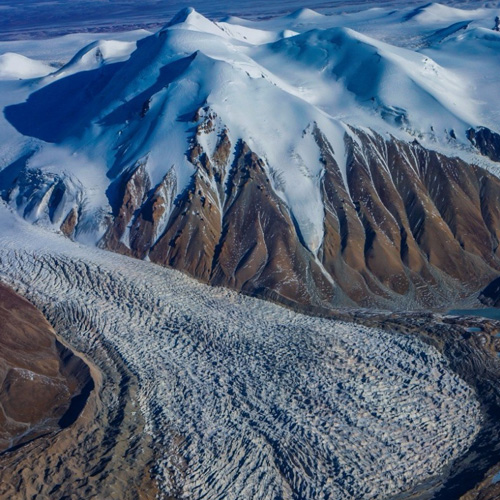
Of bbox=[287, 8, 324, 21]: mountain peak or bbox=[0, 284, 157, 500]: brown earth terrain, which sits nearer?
bbox=[0, 284, 157, 500]: brown earth terrain

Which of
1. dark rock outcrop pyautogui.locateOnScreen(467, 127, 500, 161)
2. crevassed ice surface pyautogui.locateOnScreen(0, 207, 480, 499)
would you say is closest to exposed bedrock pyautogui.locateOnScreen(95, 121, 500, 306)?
dark rock outcrop pyautogui.locateOnScreen(467, 127, 500, 161)

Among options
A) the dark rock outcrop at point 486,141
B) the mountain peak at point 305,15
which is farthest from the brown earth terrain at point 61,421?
the mountain peak at point 305,15

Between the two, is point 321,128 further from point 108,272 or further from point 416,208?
point 108,272

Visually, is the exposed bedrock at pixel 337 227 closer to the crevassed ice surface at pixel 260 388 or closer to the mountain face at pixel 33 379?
the crevassed ice surface at pixel 260 388

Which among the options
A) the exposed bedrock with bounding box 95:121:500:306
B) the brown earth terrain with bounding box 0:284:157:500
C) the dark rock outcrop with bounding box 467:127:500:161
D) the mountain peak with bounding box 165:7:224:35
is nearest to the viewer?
the brown earth terrain with bounding box 0:284:157:500

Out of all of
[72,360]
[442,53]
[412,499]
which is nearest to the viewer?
[412,499]

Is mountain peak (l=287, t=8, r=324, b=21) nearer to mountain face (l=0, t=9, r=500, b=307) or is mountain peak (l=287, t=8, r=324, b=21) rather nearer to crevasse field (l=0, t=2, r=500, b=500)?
crevasse field (l=0, t=2, r=500, b=500)

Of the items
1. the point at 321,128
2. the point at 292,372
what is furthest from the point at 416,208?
the point at 292,372
